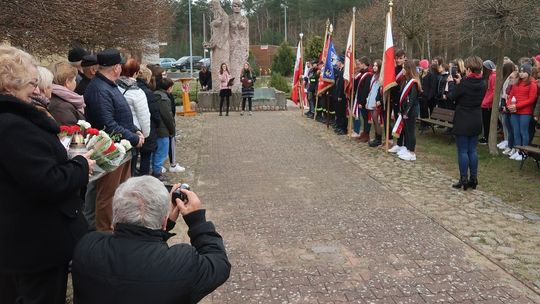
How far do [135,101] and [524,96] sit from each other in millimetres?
7180

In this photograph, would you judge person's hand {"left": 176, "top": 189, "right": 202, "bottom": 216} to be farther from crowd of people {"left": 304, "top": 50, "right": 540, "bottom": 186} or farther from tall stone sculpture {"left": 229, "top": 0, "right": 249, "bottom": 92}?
tall stone sculpture {"left": 229, "top": 0, "right": 249, "bottom": 92}

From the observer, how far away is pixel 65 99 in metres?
4.69

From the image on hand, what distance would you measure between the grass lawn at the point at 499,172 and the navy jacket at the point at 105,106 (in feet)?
16.9

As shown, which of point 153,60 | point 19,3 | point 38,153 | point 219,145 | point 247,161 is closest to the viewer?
point 38,153

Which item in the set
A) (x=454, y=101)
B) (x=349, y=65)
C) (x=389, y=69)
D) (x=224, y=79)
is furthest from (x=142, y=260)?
(x=224, y=79)

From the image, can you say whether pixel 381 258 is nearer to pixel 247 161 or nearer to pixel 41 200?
pixel 41 200

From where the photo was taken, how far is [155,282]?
6.86ft

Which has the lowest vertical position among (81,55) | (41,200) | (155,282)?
(155,282)

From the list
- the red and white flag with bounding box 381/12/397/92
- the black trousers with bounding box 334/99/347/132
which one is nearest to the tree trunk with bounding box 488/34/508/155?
the red and white flag with bounding box 381/12/397/92

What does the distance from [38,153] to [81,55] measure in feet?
13.6

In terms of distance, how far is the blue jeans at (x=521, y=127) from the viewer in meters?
9.59

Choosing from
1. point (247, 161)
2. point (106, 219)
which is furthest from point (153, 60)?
point (106, 219)

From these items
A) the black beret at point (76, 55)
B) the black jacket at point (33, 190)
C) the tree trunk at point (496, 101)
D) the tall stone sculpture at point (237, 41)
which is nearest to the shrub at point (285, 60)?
the tall stone sculpture at point (237, 41)

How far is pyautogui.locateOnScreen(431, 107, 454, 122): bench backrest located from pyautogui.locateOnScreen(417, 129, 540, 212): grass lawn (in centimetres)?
56
